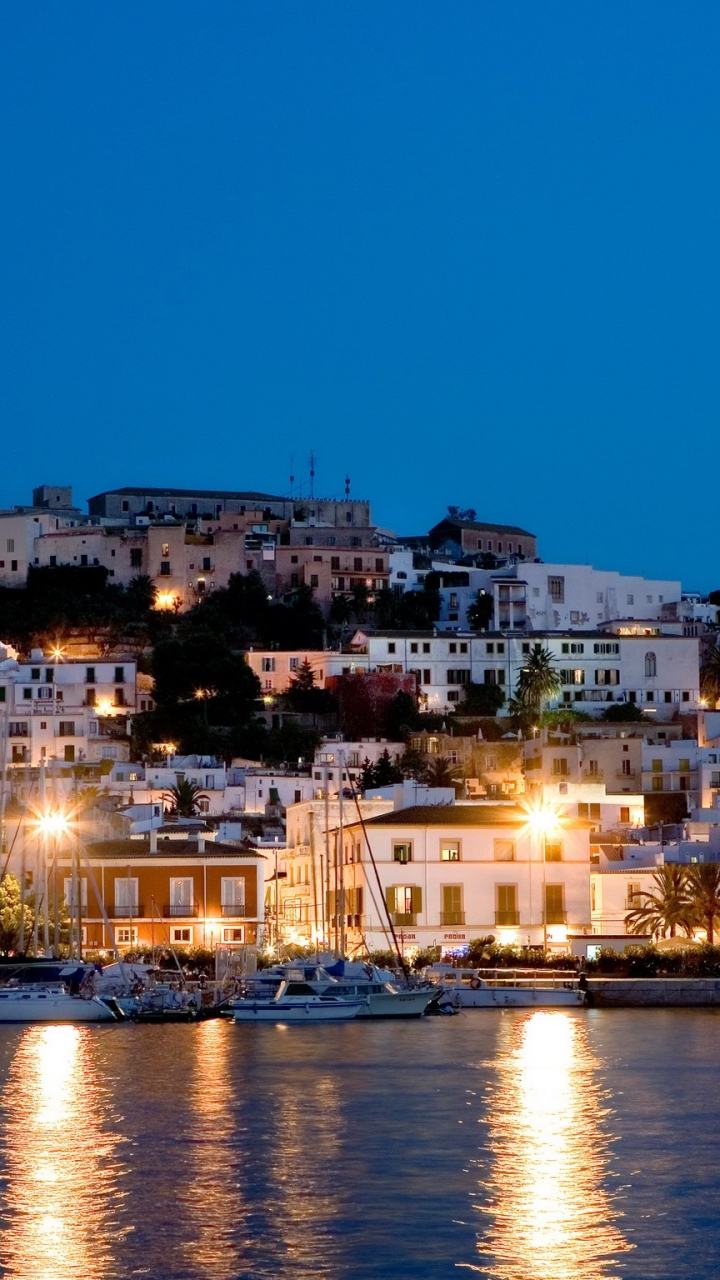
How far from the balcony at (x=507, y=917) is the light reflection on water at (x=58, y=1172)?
18171mm

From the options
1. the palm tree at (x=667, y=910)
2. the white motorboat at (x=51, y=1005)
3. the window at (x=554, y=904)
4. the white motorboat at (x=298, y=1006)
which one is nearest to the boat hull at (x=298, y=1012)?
the white motorboat at (x=298, y=1006)

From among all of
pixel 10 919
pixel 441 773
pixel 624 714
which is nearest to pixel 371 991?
pixel 10 919

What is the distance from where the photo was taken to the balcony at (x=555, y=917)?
2391 inches

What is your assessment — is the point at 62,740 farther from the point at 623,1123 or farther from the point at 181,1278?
the point at 181,1278

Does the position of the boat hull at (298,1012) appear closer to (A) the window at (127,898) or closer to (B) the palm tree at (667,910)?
(A) the window at (127,898)

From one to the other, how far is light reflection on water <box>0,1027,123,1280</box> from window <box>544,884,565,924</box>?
19396 millimetres

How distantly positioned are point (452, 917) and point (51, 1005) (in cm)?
1224

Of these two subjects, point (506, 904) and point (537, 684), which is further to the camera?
point (537, 684)

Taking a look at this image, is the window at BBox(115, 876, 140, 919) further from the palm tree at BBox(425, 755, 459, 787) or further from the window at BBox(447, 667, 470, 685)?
the window at BBox(447, 667, 470, 685)

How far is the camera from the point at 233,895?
6278 centimetres

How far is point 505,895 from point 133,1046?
16372 mm

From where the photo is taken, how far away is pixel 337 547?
4402 inches

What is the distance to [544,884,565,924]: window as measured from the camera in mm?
60781

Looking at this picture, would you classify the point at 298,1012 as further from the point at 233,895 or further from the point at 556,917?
the point at 556,917
